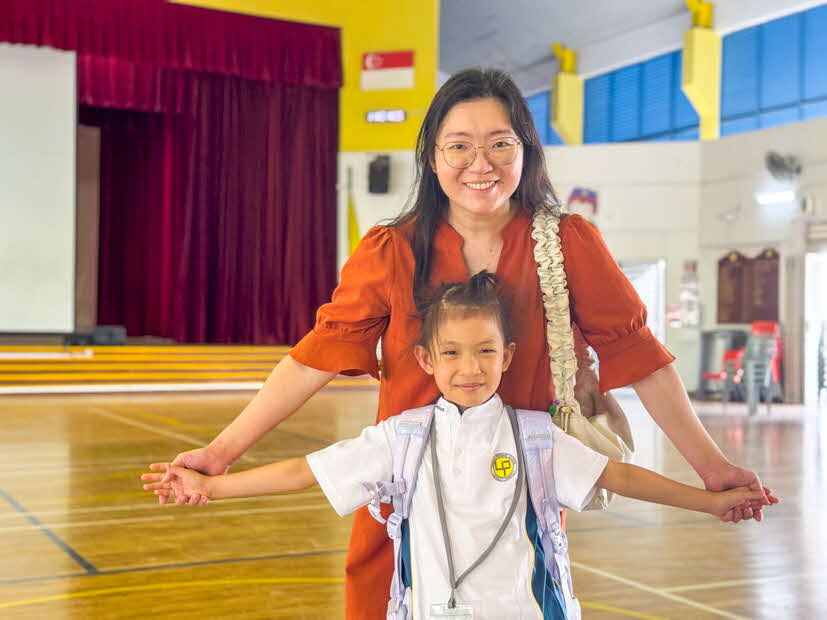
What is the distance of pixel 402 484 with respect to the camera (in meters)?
2.00

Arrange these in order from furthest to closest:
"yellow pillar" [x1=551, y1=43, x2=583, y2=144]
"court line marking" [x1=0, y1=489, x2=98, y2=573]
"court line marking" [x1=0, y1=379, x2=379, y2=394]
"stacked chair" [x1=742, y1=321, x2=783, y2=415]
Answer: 1. "yellow pillar" [x1=551, y1=43, x2=583, y2=144]
2. "court line marking" [x1=0, y1=379, x2=379, y2=394]
3. "stacked chair" [x1=742, y1=321, x2=783, y2=415]
4. "court line marking" [x1=0, y1=489, x2=98, y2=573]

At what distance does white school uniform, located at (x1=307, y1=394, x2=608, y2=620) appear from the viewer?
1946 millimetres

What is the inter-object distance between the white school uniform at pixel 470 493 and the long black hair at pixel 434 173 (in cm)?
29

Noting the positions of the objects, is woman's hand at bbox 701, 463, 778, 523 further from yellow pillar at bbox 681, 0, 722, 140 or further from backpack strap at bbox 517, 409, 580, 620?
yellow pillar at bbox 681, 0, 722, 140

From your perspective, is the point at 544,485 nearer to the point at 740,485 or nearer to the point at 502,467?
the point at 502,467

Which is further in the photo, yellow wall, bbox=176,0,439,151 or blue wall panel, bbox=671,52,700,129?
blue wall panel, bbox=671,52,700,129

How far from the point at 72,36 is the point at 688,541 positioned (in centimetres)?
1120

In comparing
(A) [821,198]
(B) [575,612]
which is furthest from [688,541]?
(A) [821,198]

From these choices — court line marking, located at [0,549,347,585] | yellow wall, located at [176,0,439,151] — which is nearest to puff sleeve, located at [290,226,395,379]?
court line marking, located at [0,549,347,585]

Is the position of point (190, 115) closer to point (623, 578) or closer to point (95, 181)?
point (95, 181)

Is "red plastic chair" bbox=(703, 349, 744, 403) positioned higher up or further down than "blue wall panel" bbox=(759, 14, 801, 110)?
further down

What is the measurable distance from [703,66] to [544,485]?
630 inches

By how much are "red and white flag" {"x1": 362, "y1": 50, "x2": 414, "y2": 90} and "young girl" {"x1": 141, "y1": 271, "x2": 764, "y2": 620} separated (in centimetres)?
Answer: 1410

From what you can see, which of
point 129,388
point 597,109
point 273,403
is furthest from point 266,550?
point 597,109
